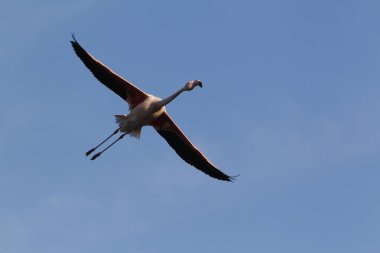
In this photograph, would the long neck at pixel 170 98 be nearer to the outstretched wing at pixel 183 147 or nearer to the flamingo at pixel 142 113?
the flamingo at pixel 142 113

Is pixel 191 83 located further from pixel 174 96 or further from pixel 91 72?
pixel 91 72

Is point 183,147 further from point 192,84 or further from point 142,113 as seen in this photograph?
point 192,84

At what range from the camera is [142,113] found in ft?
115

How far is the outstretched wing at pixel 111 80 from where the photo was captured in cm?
3506

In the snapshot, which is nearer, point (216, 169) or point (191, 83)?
point (191, 83)

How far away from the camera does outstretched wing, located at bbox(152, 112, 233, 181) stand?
120 feet

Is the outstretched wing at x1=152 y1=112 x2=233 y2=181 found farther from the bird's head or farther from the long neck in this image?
the bird's head

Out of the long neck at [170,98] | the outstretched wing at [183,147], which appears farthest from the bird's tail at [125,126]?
the long neck at [170,98]

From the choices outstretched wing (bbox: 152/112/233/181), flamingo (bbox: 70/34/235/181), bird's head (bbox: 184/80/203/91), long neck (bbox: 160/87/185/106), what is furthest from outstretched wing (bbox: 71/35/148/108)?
bird's head (bbox: 184/80/203/91)

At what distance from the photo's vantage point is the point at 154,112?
35219 mm

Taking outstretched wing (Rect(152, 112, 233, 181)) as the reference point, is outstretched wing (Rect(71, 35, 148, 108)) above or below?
above

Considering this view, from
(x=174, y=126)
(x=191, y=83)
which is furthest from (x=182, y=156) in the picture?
(x=191, y=83)

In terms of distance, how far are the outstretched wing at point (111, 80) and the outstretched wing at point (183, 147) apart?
47.8 inches

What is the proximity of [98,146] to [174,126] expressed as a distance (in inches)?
107
